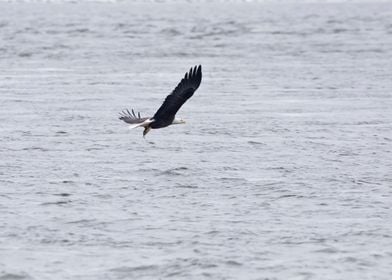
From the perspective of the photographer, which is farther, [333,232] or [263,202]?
[263,202]

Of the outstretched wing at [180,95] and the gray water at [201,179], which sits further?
the outstretched wing at [180,95]

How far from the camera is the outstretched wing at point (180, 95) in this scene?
1850cm

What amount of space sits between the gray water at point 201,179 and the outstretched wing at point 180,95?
2.83 ft

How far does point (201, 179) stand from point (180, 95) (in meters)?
1.29

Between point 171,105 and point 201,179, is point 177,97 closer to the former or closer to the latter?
point 171,105

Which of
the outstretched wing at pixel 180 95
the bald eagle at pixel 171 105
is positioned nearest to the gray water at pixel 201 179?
the bald eagle at pixel 171 105

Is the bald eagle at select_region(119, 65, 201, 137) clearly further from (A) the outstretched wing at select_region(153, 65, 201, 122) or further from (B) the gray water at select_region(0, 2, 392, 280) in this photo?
(B) the gray water at select_region(0, 2, 392, 280)

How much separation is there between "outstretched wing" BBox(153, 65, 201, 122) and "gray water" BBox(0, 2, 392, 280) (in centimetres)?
86

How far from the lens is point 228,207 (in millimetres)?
16734

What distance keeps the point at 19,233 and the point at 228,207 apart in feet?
9.87

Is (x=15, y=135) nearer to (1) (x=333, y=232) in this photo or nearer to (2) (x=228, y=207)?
(2) (x=228, y=207)

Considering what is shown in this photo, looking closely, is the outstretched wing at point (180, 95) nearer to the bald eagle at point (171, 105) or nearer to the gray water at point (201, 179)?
the bald eagle at point (171, 105)

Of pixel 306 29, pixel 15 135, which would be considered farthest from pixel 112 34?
pixel 15 135

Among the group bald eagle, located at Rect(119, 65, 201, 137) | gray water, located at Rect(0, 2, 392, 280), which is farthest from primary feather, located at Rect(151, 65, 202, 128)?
gray water, located at Rect(0, 2, 392, 280)
